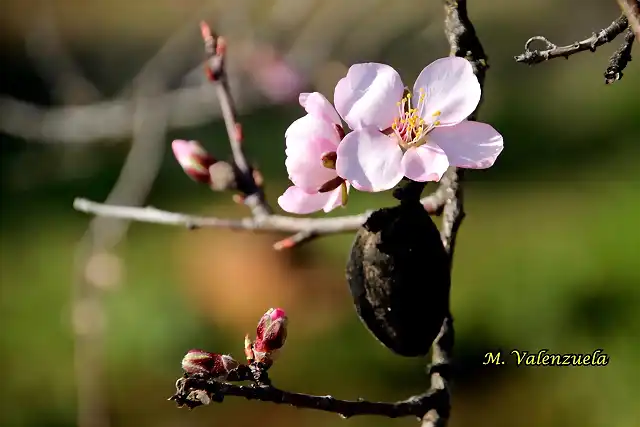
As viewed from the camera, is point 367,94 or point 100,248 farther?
point 100,248

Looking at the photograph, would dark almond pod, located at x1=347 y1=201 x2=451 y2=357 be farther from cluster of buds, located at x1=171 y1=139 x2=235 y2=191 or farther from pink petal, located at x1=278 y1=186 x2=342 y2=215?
cluster of buds, located at x1=171 y1=139 x2=235 y2=191

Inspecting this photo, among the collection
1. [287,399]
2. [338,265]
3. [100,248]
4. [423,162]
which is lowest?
[287,399]

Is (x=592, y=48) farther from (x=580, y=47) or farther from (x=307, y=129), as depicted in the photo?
(x=307, y=129)

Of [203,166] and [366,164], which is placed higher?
[203,166]
